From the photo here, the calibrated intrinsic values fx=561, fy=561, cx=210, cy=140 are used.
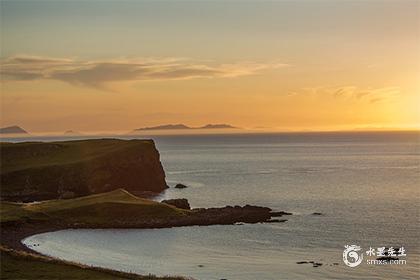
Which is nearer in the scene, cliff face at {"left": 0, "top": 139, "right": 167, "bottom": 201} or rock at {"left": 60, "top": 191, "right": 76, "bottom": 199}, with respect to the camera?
rock at {"left": 60, "top": 191, "right": 76, "bottom": 199}

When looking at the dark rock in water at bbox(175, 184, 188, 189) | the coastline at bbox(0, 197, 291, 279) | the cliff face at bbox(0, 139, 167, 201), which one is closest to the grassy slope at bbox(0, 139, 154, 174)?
the cliff face at bbox(0, 139, 167, 201)

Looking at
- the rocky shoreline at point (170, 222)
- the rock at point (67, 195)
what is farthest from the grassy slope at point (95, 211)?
the rock at point (67, 195)

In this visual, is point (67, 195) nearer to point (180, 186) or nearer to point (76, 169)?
point (76, 169)

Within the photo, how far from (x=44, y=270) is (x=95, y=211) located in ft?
144

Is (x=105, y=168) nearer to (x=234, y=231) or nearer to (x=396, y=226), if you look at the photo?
(x=234, y=231)

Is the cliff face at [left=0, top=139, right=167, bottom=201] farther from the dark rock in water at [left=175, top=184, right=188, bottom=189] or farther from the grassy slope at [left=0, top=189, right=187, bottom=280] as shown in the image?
the grassy slope at [left=0, top=189, right=187, bottom=280]

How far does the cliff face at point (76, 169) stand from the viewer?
4877 inches

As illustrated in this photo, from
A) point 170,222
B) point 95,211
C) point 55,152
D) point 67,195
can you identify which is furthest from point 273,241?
point 55,152

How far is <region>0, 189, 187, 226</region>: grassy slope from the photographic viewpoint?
275 ft

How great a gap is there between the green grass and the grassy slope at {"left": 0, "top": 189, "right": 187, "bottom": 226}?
1325 inches

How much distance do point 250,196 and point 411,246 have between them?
2271 inches

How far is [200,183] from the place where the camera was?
501ft

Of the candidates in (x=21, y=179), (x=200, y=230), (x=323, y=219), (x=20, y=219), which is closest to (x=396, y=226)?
(x=323, y=219)

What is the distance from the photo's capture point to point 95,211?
87.9 metres
